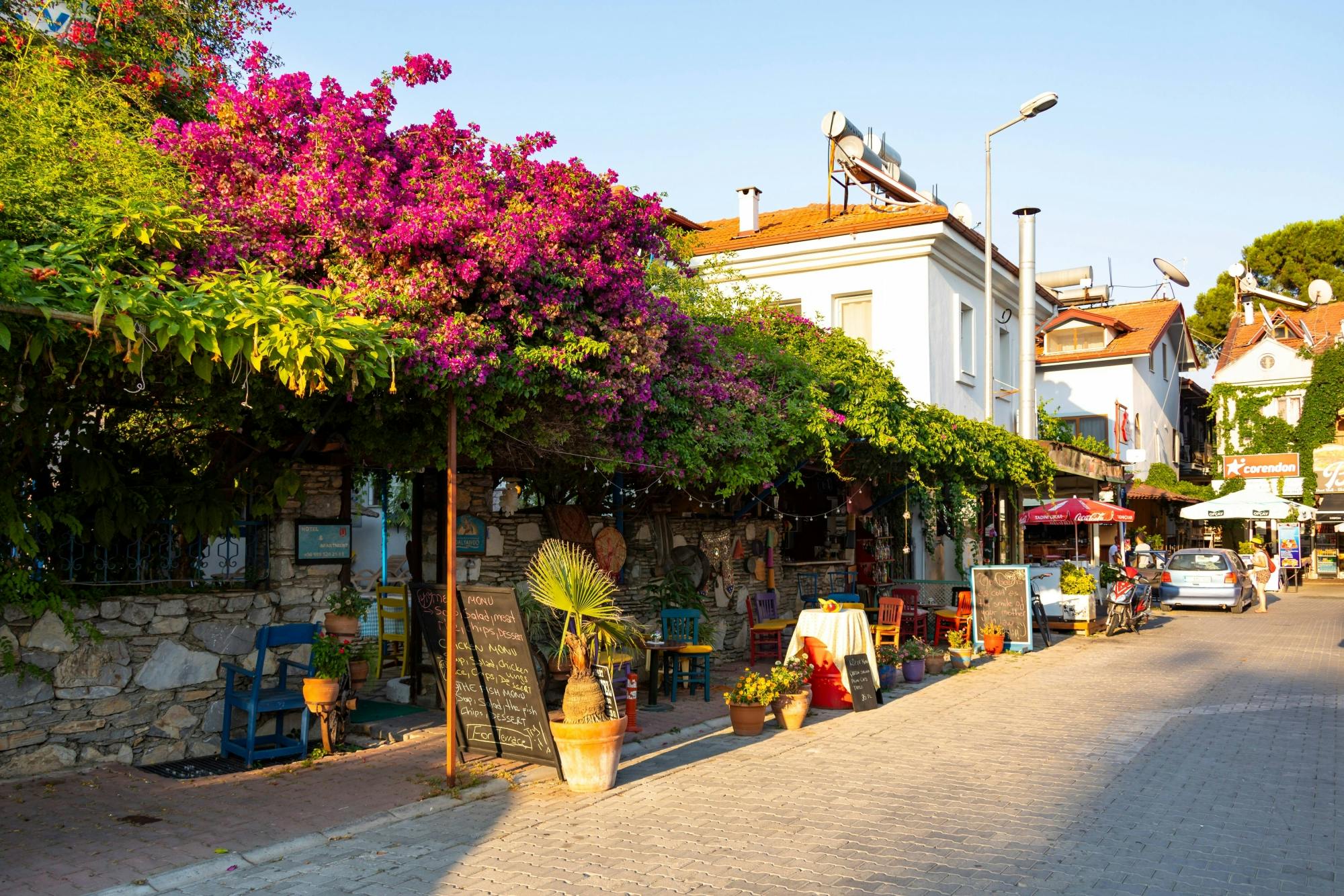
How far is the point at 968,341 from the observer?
21750 millimetres

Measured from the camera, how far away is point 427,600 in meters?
8.42

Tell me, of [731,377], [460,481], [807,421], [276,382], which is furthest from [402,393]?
[807,421]

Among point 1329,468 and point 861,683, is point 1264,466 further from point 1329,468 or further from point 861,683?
point 861,683

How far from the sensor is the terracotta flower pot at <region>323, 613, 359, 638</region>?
28.9 ft

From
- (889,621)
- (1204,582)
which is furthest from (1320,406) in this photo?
(889,621)

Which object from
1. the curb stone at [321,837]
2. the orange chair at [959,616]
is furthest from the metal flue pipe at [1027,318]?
the curb stone at [321,837]

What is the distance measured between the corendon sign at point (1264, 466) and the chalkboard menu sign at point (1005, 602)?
22225 mm

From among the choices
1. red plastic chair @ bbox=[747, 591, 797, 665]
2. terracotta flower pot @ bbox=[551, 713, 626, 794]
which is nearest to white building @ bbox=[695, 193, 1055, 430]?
red plastic chair @ bbox=[747, 591, 797, 665]

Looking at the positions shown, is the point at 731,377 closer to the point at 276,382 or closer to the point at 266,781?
A: the point at 276,382

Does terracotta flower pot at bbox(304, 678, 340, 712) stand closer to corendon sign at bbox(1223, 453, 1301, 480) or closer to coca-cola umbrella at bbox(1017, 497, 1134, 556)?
coca-cola umbrella at bbox(1017, 497, 1134, 556)

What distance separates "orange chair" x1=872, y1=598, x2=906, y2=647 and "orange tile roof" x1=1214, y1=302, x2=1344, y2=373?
1281 inches

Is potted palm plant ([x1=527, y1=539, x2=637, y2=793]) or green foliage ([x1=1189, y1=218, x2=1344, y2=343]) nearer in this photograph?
potted palm plant ([x1=527, y1=539, x2=637, y2=793])

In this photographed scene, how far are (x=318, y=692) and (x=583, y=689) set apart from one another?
222 cm

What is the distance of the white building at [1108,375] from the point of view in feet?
114
